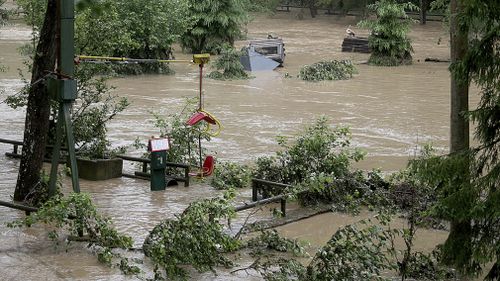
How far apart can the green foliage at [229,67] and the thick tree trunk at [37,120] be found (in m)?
22.4

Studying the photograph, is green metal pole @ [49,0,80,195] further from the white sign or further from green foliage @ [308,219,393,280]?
green foliage @ [308,219,393,280]

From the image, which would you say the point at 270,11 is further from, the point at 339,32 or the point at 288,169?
the point at 288,169

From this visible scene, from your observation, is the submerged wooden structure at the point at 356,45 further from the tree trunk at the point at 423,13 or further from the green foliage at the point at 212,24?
the tree trunk at the point at 423,13

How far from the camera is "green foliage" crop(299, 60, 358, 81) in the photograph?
118 feet

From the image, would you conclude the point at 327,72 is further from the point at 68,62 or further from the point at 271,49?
the point at 68,62

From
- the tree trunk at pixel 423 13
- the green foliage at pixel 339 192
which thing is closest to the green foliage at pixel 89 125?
the green foliage at pixel 339 192

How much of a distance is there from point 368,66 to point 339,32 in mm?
22219

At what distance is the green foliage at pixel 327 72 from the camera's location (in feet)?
118

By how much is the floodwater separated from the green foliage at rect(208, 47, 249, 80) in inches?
34.3

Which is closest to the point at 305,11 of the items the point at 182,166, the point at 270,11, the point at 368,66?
the point at 270,11

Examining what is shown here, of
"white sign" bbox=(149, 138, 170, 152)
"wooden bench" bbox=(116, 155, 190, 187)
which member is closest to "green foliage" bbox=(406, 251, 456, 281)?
"white sign" bbox=(149, 138, 170, 152)

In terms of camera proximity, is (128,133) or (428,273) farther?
(128,133)

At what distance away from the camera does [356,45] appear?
49.4 meters

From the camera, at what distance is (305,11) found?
258 feet
